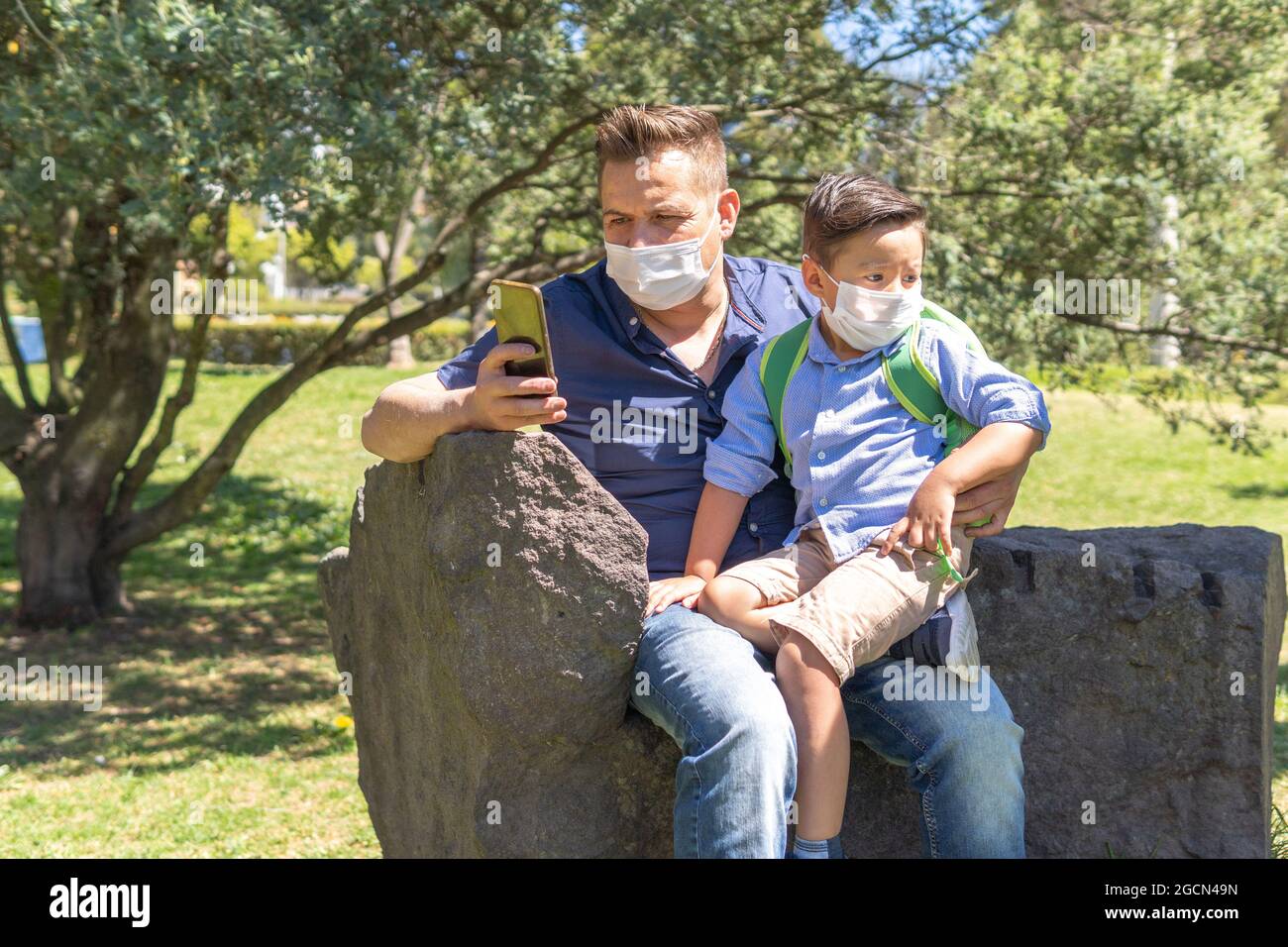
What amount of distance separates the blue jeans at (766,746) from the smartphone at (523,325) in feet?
2.11

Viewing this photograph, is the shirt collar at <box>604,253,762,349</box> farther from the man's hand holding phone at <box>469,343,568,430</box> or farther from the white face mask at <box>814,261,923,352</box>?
the man's hand holding phone at <box>469,343,568,430</box>

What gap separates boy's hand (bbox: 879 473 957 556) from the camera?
2.85 metres

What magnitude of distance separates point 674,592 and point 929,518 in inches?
24.5

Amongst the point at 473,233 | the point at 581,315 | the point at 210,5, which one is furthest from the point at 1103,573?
the point at 473,233

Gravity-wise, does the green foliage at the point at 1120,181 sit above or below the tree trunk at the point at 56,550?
above

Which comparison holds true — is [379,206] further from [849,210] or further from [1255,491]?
[1255,491]

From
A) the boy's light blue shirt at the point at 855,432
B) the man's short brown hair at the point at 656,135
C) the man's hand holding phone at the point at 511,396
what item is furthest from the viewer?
the man's short brown hair at the point at 656,135

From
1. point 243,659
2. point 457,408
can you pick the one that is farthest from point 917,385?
point 243,659

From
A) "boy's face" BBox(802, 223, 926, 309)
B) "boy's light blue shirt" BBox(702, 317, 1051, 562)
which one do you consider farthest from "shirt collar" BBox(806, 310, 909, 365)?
"boy's face" BBox(802, 223, 926, 309)

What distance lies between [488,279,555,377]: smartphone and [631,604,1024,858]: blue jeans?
64cm

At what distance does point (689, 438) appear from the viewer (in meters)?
3.38

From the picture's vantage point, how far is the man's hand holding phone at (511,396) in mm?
2893

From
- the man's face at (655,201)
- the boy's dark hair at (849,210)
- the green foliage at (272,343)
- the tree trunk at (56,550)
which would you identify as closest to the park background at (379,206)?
the tree trunk at (56,550)

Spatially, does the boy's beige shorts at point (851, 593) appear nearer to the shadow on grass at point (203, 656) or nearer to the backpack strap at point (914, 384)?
the backpack strap at point (914, 384)
